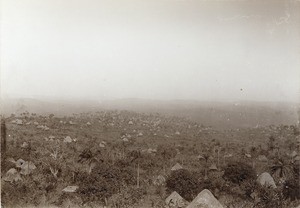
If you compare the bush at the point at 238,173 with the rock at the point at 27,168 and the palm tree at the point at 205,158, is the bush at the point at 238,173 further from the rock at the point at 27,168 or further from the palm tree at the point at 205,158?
the rock at the point at 27,168

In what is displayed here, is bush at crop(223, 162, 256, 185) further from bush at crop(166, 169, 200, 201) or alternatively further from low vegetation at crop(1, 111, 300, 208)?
bush at crop(166, 169, 200, 201)

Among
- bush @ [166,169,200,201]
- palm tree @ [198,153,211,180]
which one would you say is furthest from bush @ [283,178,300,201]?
bush @ [166,169,200,201]

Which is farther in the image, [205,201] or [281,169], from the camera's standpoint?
[281,169]

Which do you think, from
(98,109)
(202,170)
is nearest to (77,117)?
(98,109)

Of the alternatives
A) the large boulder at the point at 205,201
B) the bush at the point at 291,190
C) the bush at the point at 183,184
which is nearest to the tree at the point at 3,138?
the bush at the point at 183,184

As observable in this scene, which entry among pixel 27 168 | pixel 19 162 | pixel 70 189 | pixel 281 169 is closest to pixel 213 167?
pixel 281 169

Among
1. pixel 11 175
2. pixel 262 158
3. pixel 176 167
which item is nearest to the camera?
pixel 11 175

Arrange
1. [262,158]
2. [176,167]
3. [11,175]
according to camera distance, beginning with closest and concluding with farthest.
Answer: [11,175] < [176,167] < [262,158]

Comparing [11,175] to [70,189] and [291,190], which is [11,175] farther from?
[291,190]
